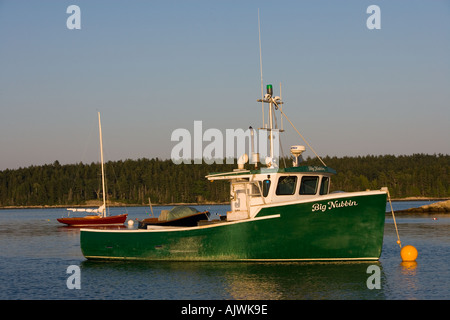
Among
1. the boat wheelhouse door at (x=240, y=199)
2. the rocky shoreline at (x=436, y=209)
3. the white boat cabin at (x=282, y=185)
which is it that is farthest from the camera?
the rocky shoreline at (x=436, y=209)

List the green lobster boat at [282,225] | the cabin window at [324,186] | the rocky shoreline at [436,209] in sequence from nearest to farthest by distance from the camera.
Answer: the green lobster boat at [282,225] → the cabin window at [324,186] → the rocky shoreline at [436,209]

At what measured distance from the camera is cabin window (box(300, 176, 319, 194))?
87.8 feet

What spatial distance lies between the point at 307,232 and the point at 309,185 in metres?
2.43

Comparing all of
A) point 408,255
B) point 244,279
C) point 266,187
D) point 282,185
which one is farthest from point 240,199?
point 408,255

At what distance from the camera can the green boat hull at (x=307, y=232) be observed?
83.0 ft

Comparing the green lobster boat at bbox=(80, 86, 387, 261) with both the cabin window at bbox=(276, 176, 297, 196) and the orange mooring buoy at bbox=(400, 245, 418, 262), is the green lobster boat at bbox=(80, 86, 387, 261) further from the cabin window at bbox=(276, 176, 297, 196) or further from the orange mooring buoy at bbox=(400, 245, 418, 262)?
the orange mooring buoy at bbox=(400, 245, 418, 262)

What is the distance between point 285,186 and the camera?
26.8m

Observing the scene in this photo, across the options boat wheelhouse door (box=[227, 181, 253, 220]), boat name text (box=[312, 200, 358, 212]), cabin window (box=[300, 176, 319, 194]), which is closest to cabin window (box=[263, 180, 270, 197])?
boat wheelhouse door (box=[227, 181, 253, 220])

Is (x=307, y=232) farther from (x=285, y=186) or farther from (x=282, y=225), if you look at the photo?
(x=285, y=186)

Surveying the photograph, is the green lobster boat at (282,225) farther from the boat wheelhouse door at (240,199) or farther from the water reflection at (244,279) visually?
the water reflection at (244,279)

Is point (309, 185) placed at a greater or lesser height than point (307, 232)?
greater

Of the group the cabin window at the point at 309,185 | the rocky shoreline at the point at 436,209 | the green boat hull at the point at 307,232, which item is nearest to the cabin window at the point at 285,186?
the cabin window at the point at 309,185
